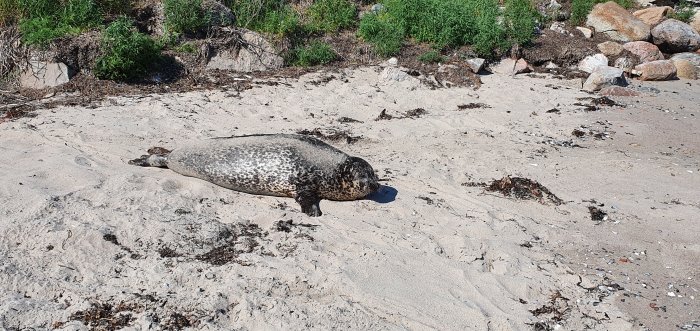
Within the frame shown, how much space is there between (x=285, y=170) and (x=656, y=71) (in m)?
8.52

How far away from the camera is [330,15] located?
11.7 m

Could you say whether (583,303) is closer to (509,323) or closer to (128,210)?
(509,323)

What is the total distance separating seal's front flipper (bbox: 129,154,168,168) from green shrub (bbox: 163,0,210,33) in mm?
4492

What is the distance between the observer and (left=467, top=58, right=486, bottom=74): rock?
34.7ft

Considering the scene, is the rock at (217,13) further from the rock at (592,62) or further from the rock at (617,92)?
the rock at (592,62)

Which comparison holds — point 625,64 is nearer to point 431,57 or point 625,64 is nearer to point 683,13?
point 683,13

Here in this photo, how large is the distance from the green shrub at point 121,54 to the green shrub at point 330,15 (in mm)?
3565

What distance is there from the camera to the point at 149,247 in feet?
15.1

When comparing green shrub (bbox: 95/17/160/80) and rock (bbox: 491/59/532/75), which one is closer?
green shrub (bbox: 95/17/160/80)

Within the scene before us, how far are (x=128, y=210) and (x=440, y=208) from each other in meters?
2.79

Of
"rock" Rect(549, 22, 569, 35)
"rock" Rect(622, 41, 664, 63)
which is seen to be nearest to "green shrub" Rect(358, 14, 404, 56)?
"rock" Rect(549, 22, 569, 35)

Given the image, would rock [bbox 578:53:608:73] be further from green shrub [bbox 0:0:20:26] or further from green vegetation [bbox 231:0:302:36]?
green shrub [bbox 0:0:20:26]

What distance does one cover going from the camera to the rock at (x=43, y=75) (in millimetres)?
8453

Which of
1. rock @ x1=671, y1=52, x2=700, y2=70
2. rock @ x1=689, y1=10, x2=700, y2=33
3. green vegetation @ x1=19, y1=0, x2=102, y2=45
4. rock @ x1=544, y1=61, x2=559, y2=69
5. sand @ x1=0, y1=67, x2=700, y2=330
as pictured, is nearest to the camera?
sand @ x1=0, y1=67, x2=700, y2=330
